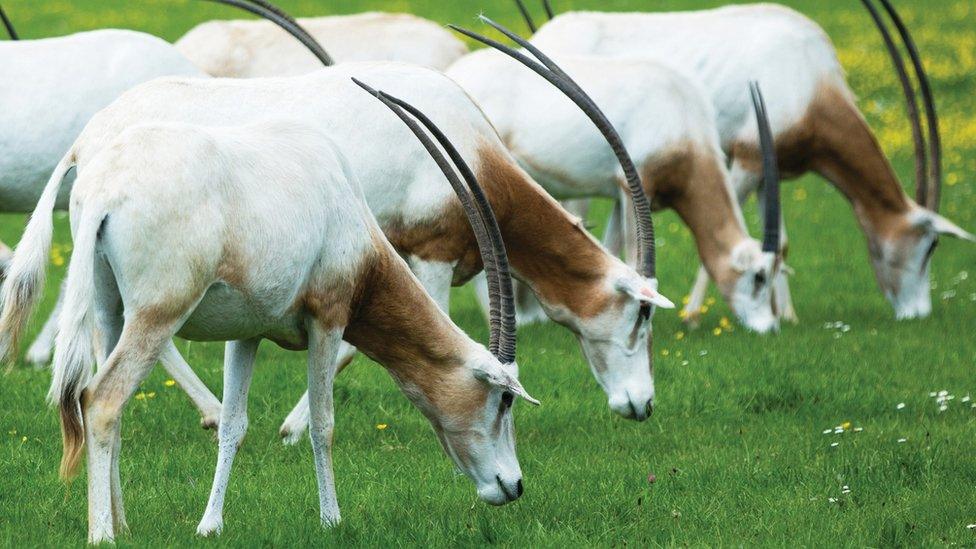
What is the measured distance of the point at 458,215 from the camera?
6.77 meters

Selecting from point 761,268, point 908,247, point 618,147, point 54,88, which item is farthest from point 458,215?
point 908,247

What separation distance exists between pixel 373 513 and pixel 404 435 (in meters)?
1.49

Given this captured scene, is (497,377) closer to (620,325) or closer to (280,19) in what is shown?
(620,325)

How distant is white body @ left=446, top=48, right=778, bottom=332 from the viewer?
9047 mm

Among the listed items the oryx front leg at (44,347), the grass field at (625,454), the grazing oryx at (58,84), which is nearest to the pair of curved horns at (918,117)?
the grass field at (625,454)

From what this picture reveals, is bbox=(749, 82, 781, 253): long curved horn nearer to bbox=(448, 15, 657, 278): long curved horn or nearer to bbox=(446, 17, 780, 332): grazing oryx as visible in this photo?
bbox=(446, 17, 780, 332): grazing oryx

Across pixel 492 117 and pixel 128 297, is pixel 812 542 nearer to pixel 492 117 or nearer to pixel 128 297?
pixel 128 297

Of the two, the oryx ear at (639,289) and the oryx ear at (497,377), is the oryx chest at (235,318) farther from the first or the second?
the oryx ear at (639,289)

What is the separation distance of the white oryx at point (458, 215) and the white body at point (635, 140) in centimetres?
202

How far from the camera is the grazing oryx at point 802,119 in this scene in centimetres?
1059

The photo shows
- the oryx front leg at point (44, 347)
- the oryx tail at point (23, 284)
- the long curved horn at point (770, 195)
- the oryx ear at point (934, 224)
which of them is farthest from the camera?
the oryx ear at point (934, 224)

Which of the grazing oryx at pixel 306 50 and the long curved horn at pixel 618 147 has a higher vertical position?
the long curved horn at pixel 618 147

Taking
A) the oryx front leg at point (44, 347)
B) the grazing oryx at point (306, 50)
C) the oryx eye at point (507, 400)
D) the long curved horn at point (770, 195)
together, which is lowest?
the oryx front leg at point (44, 347)

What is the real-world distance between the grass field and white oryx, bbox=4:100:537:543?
318mm
